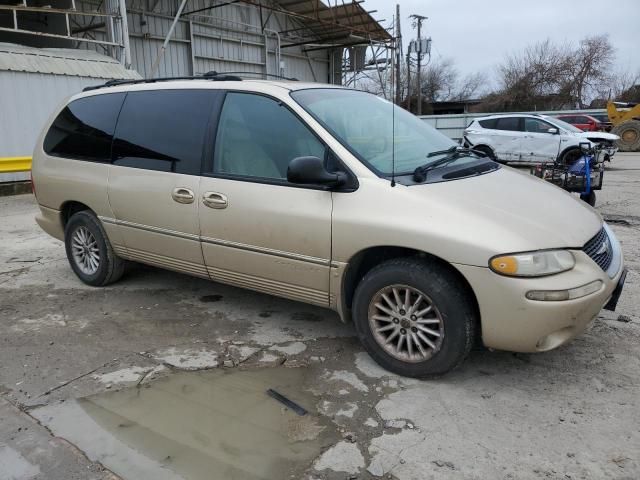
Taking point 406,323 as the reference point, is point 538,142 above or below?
above

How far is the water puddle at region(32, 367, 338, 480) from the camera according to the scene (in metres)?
2.48

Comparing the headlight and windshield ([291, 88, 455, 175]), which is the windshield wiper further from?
the headlight

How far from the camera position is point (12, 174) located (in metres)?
10.8

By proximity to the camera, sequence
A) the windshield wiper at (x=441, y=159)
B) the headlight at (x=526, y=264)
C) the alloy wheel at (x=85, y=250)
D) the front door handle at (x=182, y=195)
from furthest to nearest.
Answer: the alloy wheel at (x=85, y=250) → the front door handle at (x=182, y=195) → the windshield wiper at (x=441, y=159) → the headlight at (x=526, y=264)

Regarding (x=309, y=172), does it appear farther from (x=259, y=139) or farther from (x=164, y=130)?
(x=164, y=130)

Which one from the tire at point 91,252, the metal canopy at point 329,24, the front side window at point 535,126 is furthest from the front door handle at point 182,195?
the metal canopy at point 329,24

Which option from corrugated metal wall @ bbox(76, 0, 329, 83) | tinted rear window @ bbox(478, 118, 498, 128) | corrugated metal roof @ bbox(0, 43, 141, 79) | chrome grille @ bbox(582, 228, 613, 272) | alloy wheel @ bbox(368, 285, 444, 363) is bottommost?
alloy wheel @ bbox(368, 285, 444, 363)

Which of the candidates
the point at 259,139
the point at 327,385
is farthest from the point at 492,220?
the point at 259,139

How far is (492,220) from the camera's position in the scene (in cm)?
289

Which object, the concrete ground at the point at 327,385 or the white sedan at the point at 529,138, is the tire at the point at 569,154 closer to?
the white sedan at the point at 529,138

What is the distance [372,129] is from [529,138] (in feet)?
42.3

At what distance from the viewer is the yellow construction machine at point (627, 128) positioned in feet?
70.3

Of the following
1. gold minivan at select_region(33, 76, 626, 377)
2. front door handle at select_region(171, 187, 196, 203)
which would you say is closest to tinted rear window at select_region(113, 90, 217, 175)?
gold minivan at select_region(33, 76, 626, 377)

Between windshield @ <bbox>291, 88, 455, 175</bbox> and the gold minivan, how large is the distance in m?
0.02
